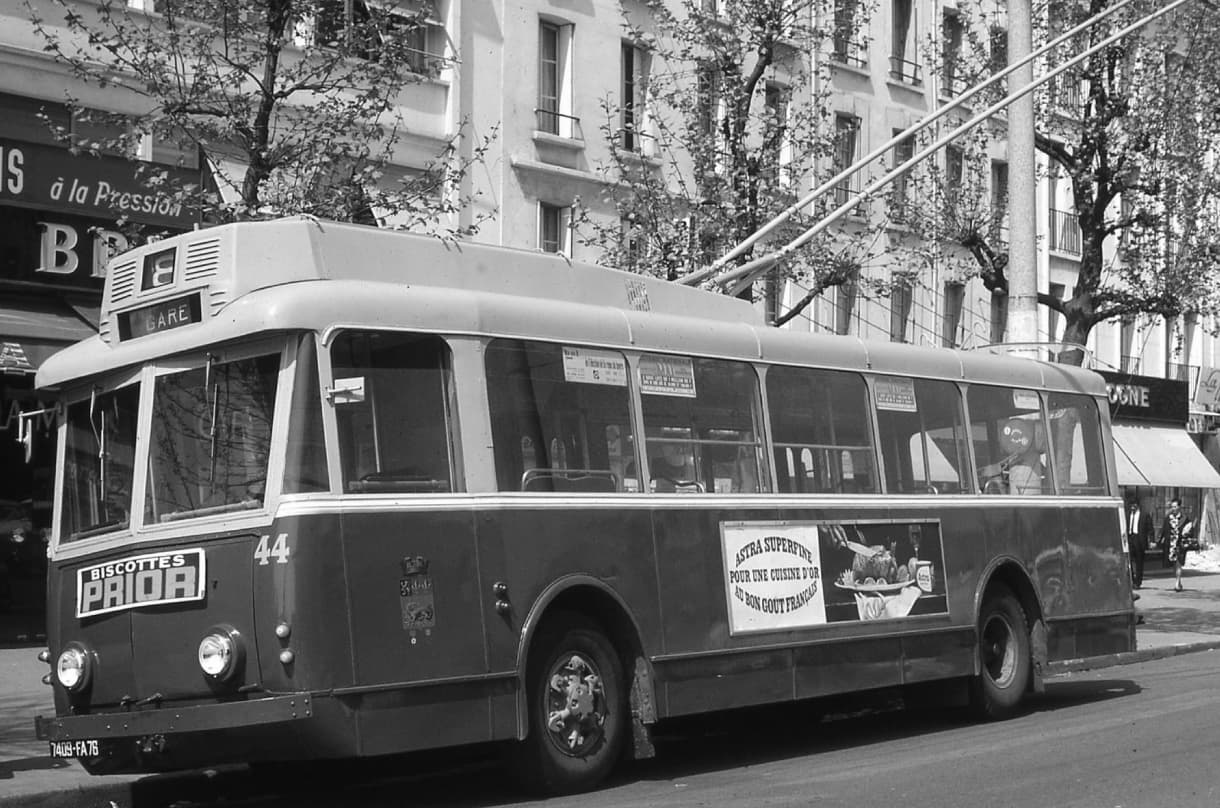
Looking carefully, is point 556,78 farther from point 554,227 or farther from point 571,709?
point 571,709

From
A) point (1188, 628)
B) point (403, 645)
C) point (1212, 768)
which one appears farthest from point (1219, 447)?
point (403, 645)

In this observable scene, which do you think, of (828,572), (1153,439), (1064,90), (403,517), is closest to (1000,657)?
(828,572)

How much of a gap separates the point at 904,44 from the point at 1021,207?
63.5ft

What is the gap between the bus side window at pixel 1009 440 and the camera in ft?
49.6

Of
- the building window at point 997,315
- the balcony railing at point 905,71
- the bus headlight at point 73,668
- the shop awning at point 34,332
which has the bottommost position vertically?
the bus headlight at point 73,668

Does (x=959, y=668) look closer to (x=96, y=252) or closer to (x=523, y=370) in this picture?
(x=523, y=370)

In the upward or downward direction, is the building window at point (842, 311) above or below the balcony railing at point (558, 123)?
below

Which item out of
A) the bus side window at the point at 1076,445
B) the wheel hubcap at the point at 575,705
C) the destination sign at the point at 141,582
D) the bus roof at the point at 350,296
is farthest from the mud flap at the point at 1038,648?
the destination sign at the point at 141,582

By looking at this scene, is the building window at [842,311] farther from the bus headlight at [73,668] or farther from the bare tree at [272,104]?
the bus headlight at [73,668]

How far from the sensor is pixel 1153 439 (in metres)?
41.8

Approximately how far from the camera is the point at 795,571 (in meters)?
12.7

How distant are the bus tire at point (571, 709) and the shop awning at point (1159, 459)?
29.6 m

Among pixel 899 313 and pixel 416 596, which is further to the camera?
pixel 899 313

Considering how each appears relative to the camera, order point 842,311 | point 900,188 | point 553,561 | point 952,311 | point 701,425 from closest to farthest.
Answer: point 553,561 → point 701,425 → point 900,188 → point 842,311 → point 952,311
